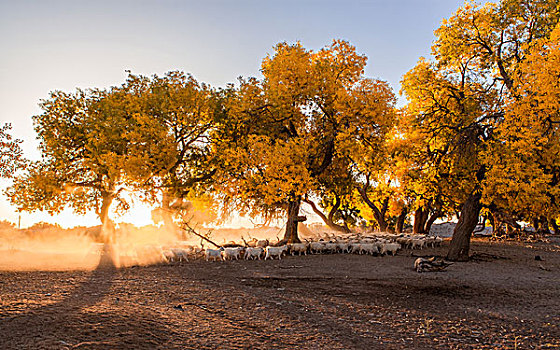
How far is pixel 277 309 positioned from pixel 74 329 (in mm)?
4026

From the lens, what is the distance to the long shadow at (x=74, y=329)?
6.00 meters

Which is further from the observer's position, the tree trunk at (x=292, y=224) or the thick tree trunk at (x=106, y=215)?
the thick tree trunk at (x=106, y=215)

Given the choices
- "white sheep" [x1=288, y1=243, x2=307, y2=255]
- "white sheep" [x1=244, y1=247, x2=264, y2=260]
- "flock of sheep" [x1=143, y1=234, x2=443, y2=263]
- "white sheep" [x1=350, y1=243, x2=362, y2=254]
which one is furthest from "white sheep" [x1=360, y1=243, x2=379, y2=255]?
"white sheep" [x1=244, y1=247, x2=264, y2=260]

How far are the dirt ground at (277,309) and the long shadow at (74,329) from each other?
17 millimetres

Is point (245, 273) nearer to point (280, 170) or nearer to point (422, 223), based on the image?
point (280, 170)

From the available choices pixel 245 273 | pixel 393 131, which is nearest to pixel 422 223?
pixel 393 131

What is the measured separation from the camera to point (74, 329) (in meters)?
6.59

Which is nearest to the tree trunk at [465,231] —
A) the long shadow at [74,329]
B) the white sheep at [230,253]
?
the white sheep at [230,253]

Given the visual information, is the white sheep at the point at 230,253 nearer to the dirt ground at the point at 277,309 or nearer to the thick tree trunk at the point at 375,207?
the dirt ground at the point at 277,309

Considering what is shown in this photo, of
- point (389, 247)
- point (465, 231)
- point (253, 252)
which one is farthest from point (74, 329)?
point (465, 231)

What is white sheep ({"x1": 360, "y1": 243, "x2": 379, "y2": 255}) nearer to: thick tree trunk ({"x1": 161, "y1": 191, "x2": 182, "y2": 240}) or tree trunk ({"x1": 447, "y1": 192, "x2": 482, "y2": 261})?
tree trunk ({"x1": 447, "y1": 192, "x2": 482, "y2": 261})

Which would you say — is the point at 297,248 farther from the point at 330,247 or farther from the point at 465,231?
the point at 465,231

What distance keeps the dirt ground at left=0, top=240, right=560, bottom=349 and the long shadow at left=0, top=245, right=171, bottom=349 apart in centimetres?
2

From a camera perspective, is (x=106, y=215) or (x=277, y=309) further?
(x=106, y=215)
